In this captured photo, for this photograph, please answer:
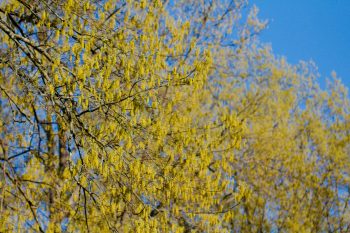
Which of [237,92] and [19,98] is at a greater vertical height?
[237,92]

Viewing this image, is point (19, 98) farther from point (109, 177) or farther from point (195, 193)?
point (195, 193)

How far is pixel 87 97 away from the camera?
163 inches

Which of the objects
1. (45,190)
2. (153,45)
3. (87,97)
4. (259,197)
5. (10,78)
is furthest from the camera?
(259,197)

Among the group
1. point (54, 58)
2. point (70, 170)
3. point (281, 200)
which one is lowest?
point (70, 170)

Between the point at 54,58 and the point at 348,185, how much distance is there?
7213mm

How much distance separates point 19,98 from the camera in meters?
4.93

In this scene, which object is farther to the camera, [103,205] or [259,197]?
[259,197]

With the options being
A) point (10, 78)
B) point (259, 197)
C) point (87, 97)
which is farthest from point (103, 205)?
point (259, 197)

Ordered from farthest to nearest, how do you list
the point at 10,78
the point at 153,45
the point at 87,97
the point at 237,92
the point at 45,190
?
the point at 237,92
the point at 45,190
the point at 10,78
the point at 153,45
the point at 87,97

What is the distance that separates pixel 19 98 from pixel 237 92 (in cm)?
905

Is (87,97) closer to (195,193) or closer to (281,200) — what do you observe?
(195,193)

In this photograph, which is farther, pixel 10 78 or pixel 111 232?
pixel 10 78

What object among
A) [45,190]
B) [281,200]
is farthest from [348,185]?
[45,190]

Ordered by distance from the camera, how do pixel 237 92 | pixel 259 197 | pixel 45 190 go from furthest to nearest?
pixel 237 92, pixel 259 197, pixel 45 190
